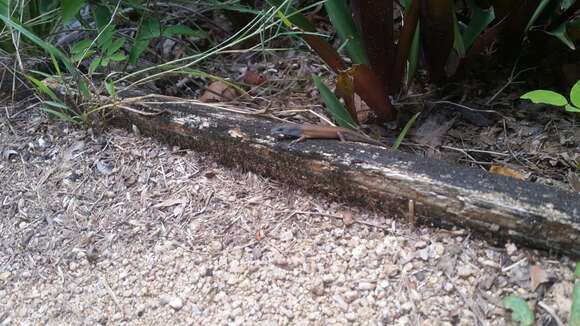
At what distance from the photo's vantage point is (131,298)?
4.42 feet

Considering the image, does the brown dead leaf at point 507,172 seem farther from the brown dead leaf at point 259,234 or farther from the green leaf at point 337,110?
the brown dead leaf at point 259,234

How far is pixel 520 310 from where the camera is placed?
1137 millimetres

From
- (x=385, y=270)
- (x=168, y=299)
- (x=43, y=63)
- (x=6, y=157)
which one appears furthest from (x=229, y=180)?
(x=43, y=63)

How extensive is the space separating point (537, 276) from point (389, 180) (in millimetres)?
436

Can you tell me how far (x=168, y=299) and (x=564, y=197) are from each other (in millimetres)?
1073

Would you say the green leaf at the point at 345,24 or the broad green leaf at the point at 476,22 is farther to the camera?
the green leaf at the point at 345,24

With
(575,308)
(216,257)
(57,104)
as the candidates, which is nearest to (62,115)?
(57,104)

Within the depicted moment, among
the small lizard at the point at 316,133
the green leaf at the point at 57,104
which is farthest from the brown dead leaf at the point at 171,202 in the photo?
the green leaf at the point at 57,104

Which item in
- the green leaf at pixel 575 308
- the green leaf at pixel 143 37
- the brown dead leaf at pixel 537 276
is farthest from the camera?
the green leaf at pixel 143 37

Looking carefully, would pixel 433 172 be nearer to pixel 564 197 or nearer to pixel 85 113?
pixel 564 197

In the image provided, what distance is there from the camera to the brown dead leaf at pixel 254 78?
6.88ft

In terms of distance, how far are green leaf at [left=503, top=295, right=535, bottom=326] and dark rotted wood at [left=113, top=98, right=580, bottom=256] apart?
162 millimetres

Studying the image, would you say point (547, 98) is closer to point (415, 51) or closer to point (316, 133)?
point (415, 51)

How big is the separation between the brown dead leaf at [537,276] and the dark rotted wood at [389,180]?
60 millimetres
